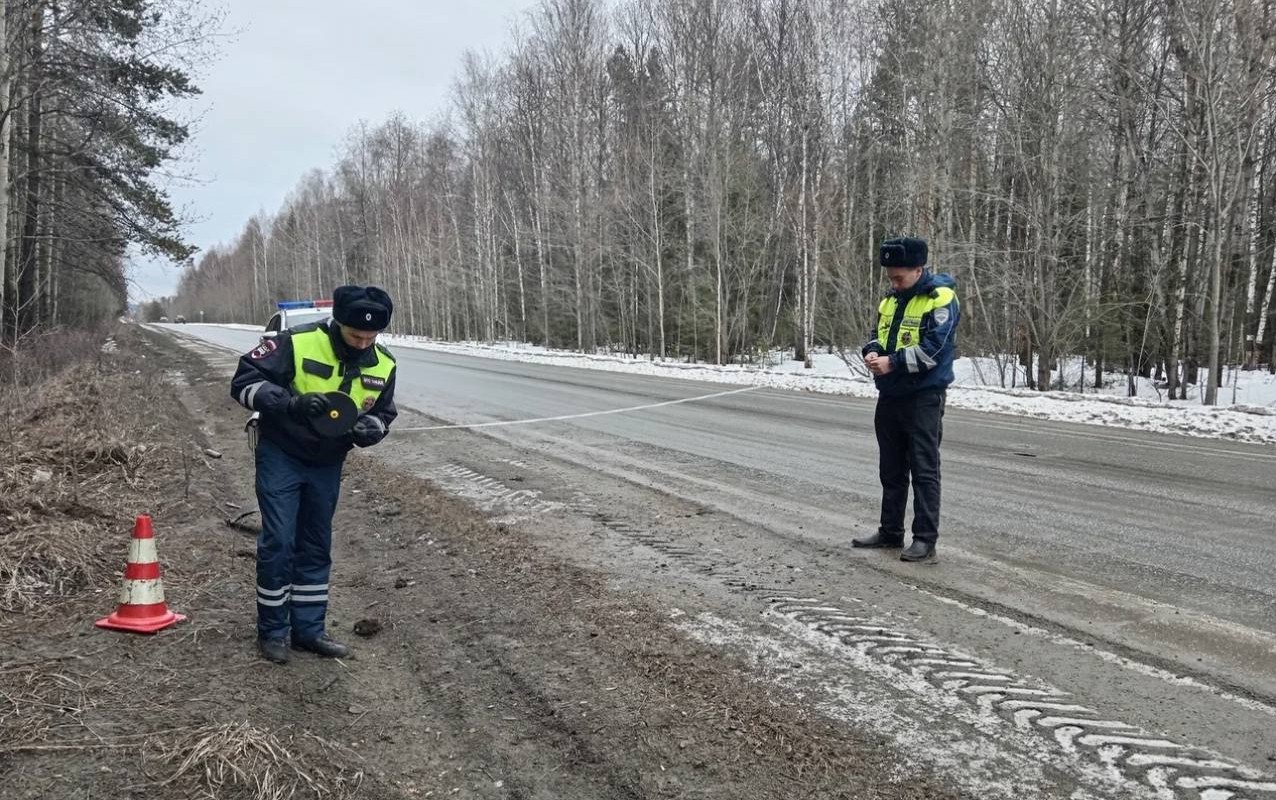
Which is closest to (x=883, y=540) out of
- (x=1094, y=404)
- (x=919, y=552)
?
(x=919, y=552)

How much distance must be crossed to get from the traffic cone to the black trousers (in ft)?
14.0

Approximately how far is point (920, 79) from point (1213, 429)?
46.5ft

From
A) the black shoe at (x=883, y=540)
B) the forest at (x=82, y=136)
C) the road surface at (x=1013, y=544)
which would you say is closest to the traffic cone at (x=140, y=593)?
the road surface at (x=1013, y=544)

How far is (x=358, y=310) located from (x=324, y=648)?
1541mm

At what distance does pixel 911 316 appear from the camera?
5273 mm

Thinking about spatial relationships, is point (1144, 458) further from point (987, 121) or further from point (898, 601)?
point (987, 121)

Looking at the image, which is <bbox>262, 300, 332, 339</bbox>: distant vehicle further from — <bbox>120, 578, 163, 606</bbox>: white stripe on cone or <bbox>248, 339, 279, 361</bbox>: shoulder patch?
<bbox>248, 339, 279, 361</bbox>: shoulder patch

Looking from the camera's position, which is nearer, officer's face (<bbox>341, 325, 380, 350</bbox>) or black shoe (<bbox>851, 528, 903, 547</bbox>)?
officer's face (<bbox>341, 325, 380, 350</bbox>)

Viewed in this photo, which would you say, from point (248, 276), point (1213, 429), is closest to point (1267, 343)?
point (1213, 429)

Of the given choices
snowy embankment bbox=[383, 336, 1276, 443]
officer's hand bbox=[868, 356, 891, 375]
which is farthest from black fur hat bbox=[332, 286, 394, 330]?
snowy embankment bbox=[383, 336, 1276, 443]

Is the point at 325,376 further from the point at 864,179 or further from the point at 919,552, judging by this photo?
the point at 864,179

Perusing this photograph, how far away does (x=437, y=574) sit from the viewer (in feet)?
16.3

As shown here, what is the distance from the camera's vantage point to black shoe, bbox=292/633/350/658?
3695 millimetres

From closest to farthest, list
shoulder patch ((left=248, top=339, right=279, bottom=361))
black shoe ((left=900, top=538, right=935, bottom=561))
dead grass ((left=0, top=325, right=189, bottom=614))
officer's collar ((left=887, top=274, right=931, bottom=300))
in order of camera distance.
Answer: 1. shoulder patch ((left=248, top=339, right=279, bottom=361))
2. dead grass ((left=0, top=325, right=189, bottom=614))
3. black shoe ((left=900, top=538, right=935, bottom=561))
4. officer's collar ((left=887, top=274, right=931, bottom=300))
